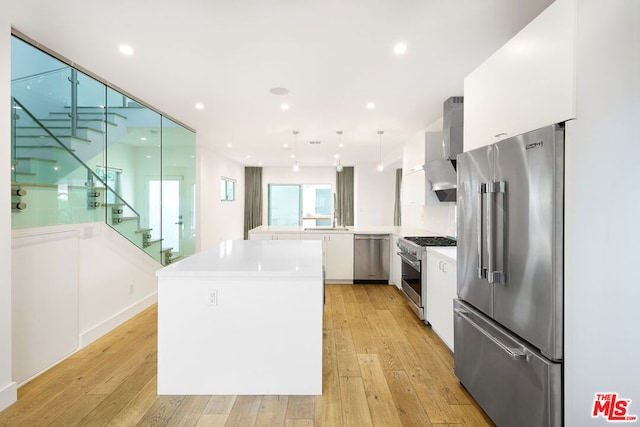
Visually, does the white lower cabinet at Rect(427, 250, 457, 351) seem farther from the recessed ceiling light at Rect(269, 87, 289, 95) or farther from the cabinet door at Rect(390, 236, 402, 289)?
the recessed ceiling light at Rect(269, 87, 289, 95)

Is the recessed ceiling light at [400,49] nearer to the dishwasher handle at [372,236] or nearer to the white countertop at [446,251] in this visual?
the white countertop at [446,251]

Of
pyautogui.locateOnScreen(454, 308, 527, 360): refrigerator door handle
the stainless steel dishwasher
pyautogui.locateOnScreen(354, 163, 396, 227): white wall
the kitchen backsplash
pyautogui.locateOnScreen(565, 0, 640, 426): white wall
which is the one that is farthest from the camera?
pyautogui.locateOnScreen(354, 163, 396, 227): white wall

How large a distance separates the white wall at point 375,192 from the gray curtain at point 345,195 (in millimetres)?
806

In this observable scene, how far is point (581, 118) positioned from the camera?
1.37 m

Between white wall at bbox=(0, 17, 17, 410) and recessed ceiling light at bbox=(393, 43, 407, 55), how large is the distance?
8.50 ft

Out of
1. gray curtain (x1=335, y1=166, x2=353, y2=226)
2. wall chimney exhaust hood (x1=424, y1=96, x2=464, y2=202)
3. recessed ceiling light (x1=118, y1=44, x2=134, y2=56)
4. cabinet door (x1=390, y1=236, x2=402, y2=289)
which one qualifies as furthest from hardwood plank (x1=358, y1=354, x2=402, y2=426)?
gray curtain (x1=335, y1=166, x2=353, y2=226)

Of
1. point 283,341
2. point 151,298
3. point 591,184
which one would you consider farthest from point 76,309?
point 591,184

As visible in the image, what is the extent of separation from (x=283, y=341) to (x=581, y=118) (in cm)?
200

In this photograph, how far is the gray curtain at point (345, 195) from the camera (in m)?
10.1

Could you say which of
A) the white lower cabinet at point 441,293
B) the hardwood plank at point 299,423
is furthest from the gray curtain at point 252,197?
the hardwood plank at point 299,423

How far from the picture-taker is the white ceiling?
203cm

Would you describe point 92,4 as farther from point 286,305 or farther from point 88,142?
point 286,305

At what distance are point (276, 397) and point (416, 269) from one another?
207cm

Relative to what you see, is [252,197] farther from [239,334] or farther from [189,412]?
[189,412]
